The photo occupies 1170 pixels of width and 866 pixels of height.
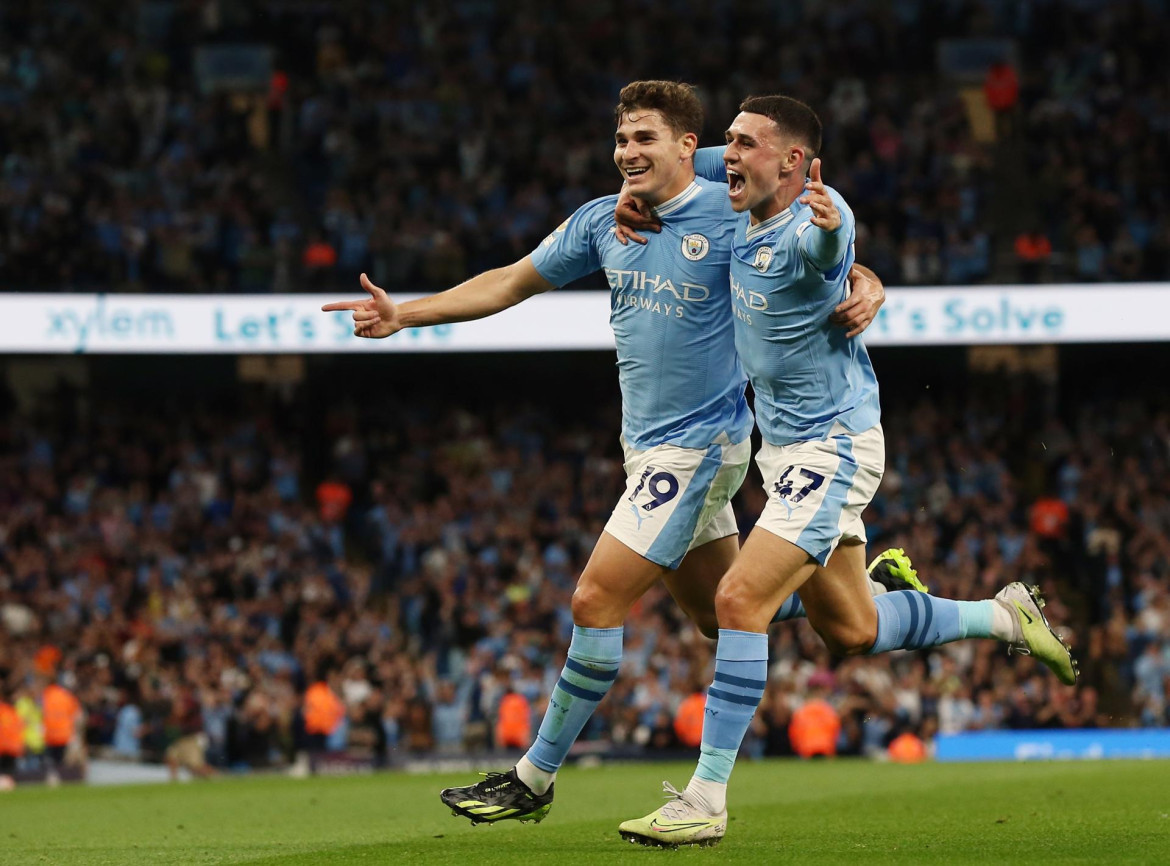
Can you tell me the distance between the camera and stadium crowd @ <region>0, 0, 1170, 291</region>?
21.3 meters

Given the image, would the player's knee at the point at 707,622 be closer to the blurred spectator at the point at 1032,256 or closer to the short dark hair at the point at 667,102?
the short dark hair at the point at 667,102

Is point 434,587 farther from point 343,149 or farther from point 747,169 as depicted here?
point 747,169

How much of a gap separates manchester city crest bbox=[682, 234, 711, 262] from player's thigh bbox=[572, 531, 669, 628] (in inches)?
44.8

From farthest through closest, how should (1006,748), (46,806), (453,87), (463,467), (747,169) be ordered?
1. (453,87)
2. (463,467)
3. (1006,748)
4. (46,806)
5. (747,169)

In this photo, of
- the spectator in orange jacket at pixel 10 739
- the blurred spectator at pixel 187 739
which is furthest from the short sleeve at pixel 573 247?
the spectator in orange jacket at pixel 10 739

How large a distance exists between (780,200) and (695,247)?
1.42ft

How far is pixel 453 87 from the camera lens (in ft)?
78.2

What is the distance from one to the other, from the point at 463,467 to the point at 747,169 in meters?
16.1

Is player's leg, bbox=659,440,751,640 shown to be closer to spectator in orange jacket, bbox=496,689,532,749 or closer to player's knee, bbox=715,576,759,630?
player's knee, bbox=715,576,759,630

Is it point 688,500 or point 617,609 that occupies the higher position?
point 688,500

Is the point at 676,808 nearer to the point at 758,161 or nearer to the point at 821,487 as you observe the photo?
the point at 821,487

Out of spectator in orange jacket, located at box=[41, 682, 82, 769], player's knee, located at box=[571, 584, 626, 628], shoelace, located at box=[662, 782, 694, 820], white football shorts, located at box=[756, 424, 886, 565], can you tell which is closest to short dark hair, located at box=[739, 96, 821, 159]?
white football shorts, located at box=[756, 424, 886, 565]

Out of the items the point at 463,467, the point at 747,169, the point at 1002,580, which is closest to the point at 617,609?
the point at 747,169

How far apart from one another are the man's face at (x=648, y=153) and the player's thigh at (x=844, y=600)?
159cm
